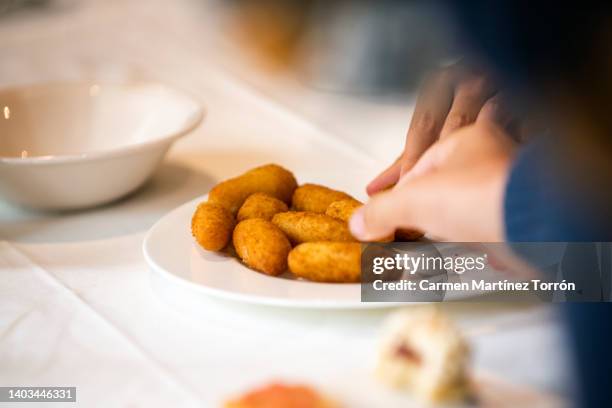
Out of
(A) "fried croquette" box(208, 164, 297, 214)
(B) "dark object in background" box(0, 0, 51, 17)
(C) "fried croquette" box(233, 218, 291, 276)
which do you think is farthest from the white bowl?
(B) "dark object in background" box(0, 0, 51, 17)

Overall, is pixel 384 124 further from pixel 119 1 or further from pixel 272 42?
pixel 119 1

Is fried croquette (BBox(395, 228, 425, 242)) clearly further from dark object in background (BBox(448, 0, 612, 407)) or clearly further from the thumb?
dark object in background (BBox(448, 0, 612, 407))

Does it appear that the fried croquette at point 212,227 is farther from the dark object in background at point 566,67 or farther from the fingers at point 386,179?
the dark object in background at point 566,67

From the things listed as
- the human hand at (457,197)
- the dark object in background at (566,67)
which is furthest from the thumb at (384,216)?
the dark object in background at (566,67)

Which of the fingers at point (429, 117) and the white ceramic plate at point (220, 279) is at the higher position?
the fingers at point (429, 117)

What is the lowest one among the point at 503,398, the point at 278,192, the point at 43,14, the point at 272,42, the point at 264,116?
the point at 503,398

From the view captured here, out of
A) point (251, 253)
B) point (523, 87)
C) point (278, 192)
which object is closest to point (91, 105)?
point (278, 192)
